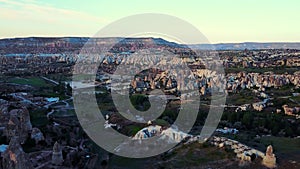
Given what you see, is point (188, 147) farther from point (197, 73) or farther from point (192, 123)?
point (197, 73)

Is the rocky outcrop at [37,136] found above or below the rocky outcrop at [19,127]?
below

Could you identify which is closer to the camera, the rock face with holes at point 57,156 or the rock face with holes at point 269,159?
the rock face with holes at point 269,159

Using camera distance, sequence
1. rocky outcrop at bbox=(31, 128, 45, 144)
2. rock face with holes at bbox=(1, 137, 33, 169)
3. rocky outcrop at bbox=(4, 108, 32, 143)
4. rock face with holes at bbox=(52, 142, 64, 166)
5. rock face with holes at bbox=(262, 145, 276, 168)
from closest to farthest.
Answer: rock face with holes at bbox=(1, 137, 33, 169)
rock face with holes at bbox=(262, 145, 276, 168)
rock face with holes at bbox=(52, 142, 64, 166)
rocky outcrop at bbox=(4, 108, 32, 143)
rocky outcrop at bbox=(31, 128, 45, 144)

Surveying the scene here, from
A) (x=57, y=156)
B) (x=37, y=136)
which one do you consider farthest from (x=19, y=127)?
(x=57, y=156)

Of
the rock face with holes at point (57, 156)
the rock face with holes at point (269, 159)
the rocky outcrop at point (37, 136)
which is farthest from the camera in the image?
the rocky outcrop at point (37, 136)

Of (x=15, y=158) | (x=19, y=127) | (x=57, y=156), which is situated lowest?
(x=57, y=156)

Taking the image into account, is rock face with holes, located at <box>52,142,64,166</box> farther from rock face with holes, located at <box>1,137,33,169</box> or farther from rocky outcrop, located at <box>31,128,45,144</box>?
rocky outcrop, located at <box>31,128,45,144</box>

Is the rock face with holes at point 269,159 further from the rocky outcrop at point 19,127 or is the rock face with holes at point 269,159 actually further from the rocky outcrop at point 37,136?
the rocky outcrop at point 19,127

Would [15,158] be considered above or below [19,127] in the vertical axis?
above

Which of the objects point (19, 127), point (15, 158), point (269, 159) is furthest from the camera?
point (19, 127)

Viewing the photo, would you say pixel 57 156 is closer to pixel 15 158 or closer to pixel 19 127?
pixel 15 158

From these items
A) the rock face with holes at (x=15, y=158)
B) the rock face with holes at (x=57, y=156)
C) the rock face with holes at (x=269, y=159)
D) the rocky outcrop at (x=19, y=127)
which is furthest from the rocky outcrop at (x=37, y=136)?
the rock face with holes at (x=269, y=159)

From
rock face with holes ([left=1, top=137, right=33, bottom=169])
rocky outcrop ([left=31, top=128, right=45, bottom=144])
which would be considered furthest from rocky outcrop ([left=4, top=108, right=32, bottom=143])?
rock face with holes ([left=1, top=137, right=33, bottom=169])
